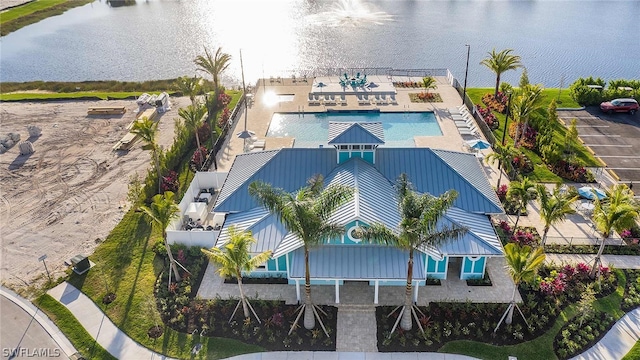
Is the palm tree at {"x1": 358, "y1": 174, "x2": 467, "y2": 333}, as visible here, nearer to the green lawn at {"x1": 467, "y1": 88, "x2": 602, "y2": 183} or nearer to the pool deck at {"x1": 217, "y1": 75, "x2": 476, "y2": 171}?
the green lawn at {"x1": 467, "y1": 88, "x2": 602, "y2": 183}

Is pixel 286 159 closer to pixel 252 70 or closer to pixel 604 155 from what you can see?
pixel 604 155

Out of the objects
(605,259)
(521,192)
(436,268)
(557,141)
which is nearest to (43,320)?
(436,268)

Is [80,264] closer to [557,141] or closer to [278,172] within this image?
[278,172]

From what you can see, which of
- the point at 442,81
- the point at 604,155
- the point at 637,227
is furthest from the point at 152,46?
the point at 637,227

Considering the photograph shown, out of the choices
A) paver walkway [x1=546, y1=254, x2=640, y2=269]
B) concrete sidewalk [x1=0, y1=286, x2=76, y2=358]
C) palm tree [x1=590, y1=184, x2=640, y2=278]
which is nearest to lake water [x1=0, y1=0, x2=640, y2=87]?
paver walkway [x1=546, y1=254, x2=640, y2=269]

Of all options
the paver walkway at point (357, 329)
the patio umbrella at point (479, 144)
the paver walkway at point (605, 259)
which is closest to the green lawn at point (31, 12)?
the patio umbrella at point (479, 144)

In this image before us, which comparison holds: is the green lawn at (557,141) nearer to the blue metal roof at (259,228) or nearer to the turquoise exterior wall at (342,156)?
the turquoise exterior wall at (342,156)

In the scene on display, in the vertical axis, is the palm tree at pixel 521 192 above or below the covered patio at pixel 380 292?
above

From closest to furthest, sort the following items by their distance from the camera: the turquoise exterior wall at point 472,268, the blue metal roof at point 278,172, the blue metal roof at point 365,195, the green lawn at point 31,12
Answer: the blue metal roof at point 365,195
the turquoise exterior wall at point 472,268
the blue metal roof at point 278,172
the green lawn at point 31,12
